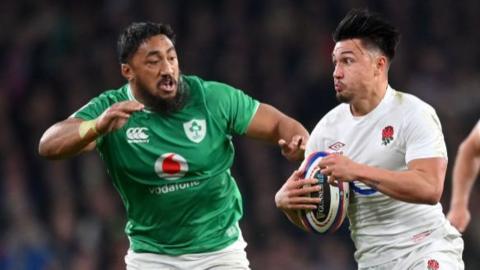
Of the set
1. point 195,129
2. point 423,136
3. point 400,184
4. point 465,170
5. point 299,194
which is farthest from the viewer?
point 465,170

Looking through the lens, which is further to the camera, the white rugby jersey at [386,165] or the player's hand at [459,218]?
the player's hand at [459,218]

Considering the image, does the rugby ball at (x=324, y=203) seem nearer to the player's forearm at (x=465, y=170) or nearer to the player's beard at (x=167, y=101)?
the player's beard at (x=167, y=101)

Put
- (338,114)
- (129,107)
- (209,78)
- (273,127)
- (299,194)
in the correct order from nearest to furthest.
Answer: (299,194) → (129,107) → (338,114) → (273,127) → (209,78)

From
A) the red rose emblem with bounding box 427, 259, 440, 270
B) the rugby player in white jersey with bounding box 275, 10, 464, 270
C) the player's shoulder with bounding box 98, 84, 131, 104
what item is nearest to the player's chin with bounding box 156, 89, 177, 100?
the player's shoulder with bounding box 98, 84, 131, 104

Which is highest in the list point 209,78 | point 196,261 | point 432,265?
point 432,265

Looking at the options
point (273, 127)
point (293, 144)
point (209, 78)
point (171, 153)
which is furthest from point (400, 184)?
point (209, 78)

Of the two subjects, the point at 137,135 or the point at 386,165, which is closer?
the point at 386,165

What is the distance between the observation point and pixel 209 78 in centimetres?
1208

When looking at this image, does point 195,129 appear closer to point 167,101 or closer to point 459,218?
point 167,101

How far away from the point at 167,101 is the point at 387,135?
49.3 inches

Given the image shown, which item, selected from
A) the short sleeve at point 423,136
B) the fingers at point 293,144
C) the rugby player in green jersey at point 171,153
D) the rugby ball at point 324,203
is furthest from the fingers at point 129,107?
the short sleeve at point 423,136

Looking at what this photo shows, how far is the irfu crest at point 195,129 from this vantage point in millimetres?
6316

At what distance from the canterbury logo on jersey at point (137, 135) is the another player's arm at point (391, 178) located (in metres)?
1.26

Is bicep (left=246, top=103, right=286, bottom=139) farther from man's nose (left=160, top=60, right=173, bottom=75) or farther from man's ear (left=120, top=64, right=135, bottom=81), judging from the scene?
man's ear (left=120, top=64, right=135, bottom=81)
